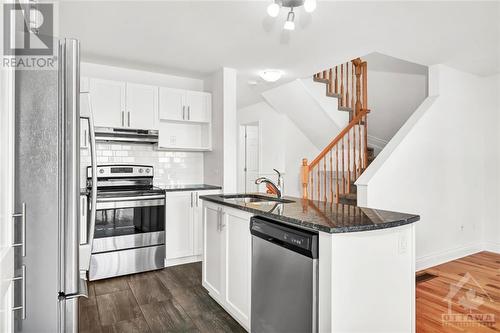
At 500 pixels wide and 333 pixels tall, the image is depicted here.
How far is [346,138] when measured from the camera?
16.6 ft

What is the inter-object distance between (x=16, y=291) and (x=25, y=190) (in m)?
A: 0.37

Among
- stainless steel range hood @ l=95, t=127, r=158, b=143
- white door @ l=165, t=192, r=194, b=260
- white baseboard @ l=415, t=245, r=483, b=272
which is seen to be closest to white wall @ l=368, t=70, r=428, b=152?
white baseboard @ l=415, t=245, r=483, b=272

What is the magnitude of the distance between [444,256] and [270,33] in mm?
3549

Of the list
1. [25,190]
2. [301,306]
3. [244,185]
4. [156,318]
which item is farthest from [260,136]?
[25,190]

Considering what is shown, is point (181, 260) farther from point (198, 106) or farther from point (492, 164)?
point (492, 164)

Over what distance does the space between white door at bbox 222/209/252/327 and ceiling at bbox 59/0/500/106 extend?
1717mm

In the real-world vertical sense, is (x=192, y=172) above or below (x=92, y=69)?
below

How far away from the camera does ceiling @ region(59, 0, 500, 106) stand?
Answer: 2.58 m

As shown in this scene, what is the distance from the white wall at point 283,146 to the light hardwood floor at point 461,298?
2915mm

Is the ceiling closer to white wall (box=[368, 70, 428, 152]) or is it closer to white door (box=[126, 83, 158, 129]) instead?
white door (box=[126, 83, 158, 129])

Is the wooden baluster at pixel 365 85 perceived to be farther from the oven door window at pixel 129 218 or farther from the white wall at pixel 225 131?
the oven door window at pixel 129 218

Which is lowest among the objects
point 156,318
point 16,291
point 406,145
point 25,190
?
point 156,318

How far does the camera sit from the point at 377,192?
3527 mm

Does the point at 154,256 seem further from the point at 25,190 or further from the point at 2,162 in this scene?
the point at 2,162
